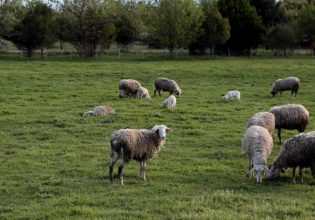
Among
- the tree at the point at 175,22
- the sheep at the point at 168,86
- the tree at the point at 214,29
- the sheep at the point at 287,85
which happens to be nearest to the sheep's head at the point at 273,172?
the sheep at the point at 168,86

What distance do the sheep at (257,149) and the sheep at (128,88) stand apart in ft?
46.2

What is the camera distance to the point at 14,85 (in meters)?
33.2

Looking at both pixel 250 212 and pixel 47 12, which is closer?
pixel 250 212

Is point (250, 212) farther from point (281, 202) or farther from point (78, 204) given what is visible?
point (78, 204)

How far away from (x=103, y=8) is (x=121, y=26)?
7183 mm

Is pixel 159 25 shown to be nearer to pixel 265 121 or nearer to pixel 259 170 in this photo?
pixel 265 121

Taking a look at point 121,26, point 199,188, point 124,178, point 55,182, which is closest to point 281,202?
point 199,188

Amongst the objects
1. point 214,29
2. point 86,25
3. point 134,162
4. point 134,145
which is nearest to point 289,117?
point 134,162

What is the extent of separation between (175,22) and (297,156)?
5499 centimetres

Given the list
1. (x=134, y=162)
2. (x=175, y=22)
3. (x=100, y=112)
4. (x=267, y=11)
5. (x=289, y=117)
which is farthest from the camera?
(x=267, y=11)

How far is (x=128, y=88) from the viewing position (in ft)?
92.0

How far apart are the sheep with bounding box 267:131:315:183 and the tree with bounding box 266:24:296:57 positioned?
60.6 m

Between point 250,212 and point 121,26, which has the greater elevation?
point 121,26

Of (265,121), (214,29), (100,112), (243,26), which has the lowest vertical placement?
(100,112)
